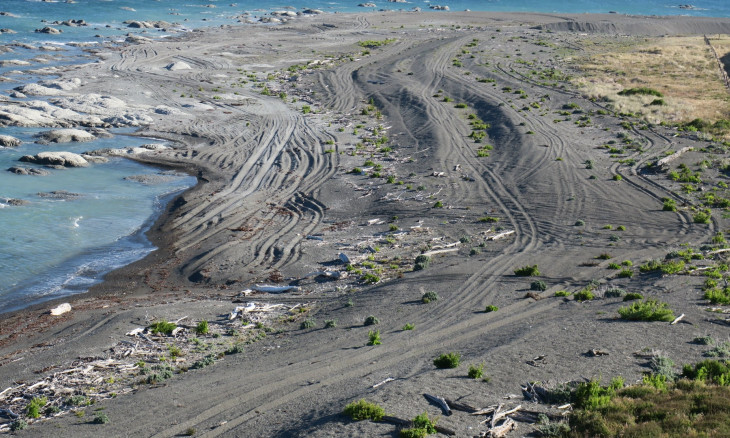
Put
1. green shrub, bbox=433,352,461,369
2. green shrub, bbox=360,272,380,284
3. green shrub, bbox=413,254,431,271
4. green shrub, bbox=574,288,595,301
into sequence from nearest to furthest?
green shrub, bbox=433,352,461,369, green shrub, bbox=574,288,595,301, green shrub, bbox=360,272,380,284, green shrub, bbox=413,254,431,271

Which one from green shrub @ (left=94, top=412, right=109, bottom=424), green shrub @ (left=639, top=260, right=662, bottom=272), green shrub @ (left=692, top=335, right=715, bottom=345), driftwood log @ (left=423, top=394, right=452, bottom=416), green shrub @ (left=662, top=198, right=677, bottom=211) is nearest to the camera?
driftwood log @ (left=423, top=394, right=452, bottom=416)

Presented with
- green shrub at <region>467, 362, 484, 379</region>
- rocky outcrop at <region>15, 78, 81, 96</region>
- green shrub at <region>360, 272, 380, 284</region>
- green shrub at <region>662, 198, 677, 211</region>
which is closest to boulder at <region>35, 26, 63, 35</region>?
rocky outcrop at <region>15, 78, 81, 96</region>

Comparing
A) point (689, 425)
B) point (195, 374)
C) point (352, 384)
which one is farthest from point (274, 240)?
point (689, 425)

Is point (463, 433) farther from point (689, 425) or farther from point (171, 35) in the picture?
point (171, 35)

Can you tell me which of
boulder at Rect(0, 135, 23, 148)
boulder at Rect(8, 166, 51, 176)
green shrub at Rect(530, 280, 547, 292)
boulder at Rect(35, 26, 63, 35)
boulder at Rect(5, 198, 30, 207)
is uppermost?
boulder at Rect(35, 26, 63, 35)

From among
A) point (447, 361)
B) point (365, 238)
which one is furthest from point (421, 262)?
point (447, 361)

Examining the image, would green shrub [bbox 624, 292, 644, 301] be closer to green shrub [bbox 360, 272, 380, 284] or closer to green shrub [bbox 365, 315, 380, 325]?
green shrub [bbox 365, 315, 380, 325]
